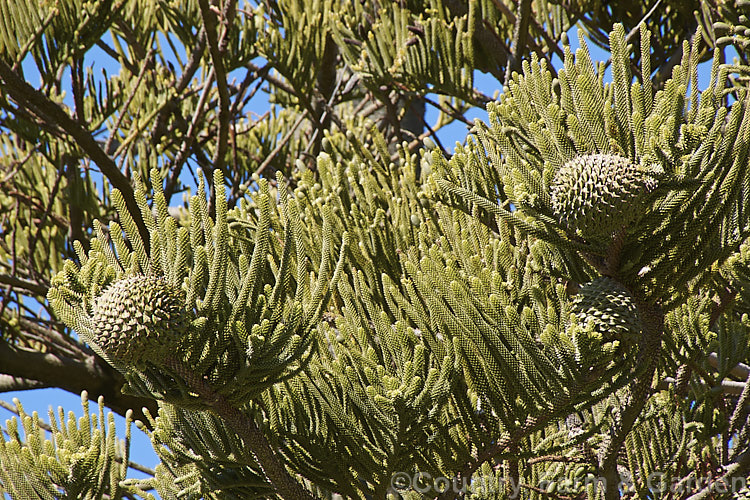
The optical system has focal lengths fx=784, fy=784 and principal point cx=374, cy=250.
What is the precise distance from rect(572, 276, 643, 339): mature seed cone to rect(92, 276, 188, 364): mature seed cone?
2.10 ft

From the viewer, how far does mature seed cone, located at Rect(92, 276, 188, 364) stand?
1.11 m

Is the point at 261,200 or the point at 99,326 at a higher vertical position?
the point at 261,200

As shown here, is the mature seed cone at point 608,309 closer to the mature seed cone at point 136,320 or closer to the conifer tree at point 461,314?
the conifer tree at point 461,314

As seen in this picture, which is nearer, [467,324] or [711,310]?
Answer: [467,324]

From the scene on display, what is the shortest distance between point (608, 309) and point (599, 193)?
0.70ft

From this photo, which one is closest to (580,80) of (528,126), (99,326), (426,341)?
(528,126)

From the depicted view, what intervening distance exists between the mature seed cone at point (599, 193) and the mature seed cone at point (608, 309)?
5.0 inches

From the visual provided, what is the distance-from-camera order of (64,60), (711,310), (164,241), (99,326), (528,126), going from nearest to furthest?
1. (99,326)
2. (164,241)
3. (528,126)
4. (711,310)
5. (64,60)

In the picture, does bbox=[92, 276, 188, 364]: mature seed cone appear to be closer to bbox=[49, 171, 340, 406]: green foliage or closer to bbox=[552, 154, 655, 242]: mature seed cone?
bbox=[49, 171, 340, 406]: green foliage

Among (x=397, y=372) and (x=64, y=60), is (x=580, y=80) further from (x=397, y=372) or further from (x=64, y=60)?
(x=64, y=60)

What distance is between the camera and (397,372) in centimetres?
140

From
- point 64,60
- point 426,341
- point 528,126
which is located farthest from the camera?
point 64,60

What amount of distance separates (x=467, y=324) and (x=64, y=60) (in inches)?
84.0

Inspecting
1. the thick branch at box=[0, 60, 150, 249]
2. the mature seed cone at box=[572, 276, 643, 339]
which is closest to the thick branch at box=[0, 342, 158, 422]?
the thick branch at box=[0, 60, 150, 249]
